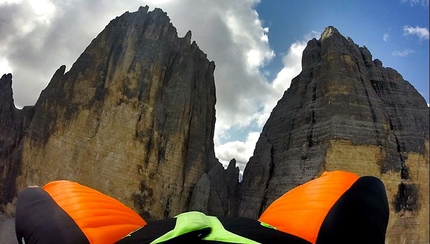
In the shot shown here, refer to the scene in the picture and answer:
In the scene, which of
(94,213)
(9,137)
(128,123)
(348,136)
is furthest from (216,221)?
(9,137)

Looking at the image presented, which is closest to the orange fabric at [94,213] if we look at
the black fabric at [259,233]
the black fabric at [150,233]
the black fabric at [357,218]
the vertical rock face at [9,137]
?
the black fabric at [150,233]

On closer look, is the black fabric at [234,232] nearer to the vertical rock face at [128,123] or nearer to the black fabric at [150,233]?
the black fabric at [150,233]

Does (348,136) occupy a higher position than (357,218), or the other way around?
(348,136)

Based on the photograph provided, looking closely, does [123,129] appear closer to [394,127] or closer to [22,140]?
[22,140]

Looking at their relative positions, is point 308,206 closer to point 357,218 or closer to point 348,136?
point 357,218

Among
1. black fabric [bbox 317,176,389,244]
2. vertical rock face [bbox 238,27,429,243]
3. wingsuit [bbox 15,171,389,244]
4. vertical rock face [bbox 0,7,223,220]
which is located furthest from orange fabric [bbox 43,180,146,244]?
vertical rock face [bbox 0,7,223,220]

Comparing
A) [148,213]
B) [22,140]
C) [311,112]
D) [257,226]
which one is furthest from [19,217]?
[22,140]
